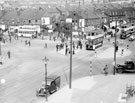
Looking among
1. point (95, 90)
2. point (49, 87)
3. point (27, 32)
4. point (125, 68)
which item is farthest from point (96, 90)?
point (27, 32)

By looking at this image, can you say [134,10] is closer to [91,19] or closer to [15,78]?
[91,19]

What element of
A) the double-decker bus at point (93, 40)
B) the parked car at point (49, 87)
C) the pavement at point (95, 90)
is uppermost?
the double-decker bus at point (93, 40)

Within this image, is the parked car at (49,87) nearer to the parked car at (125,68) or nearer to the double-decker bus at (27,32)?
the parked car at (125,68)

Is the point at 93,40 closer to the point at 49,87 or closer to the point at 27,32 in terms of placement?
the point at 27,32

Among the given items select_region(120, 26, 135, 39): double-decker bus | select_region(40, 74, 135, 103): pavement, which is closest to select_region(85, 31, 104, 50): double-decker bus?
select_region(120, 26, 135, 39): double-decker bus

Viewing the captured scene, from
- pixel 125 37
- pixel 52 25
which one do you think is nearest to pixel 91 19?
pixel 52 25

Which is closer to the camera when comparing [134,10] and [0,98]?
[0,98]

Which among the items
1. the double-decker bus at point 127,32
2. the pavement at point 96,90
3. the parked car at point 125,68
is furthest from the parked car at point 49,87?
the double-decker bus at point 127,32
